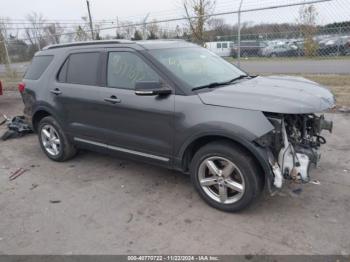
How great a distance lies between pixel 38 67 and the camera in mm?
5301

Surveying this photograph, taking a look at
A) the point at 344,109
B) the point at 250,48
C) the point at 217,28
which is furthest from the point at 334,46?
the point at 344,109

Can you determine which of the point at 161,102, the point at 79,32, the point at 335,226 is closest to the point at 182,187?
the point at 161,102

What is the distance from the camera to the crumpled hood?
3.11m

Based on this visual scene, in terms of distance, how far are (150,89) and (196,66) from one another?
2.89 ft

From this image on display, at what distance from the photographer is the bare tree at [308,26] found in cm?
1082

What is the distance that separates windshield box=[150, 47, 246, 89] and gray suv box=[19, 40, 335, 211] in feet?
0.06

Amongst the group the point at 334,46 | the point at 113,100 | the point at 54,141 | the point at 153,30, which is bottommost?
the point at 54,141

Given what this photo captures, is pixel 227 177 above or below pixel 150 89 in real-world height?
below

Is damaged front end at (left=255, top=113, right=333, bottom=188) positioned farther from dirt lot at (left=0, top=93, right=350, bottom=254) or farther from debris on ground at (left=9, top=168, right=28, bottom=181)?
debris on ground at (left=9, top=168, right=28, bottom=181)

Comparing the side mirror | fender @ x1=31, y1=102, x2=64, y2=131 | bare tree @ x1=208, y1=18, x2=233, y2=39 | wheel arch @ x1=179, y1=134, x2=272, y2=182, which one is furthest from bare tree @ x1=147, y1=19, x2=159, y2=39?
wheel arch @ x1=179, y1=134, x2=272, y2=182

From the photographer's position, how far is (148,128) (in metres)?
3.89

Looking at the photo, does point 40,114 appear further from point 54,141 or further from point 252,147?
point 252,147

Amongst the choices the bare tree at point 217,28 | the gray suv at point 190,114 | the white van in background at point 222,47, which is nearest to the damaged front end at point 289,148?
the gray suv at point 190,114

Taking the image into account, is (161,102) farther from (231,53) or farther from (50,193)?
(231,53)
